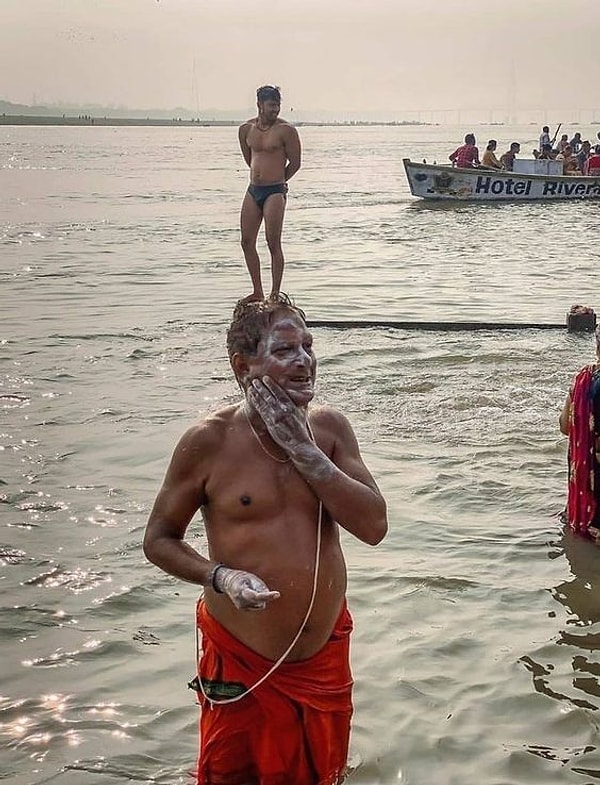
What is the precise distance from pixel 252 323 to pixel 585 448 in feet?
8.23

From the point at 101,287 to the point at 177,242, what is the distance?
216 inches

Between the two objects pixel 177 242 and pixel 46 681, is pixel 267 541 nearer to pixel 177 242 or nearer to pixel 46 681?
pixel 46 681

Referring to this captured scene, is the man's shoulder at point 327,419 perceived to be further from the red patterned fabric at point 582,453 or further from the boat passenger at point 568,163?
the boat passenger at point 568,163

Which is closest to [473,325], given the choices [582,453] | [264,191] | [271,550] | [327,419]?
[264,191]

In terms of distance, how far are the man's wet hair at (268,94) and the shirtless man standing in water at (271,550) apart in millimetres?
6939

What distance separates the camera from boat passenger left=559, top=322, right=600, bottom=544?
483cm

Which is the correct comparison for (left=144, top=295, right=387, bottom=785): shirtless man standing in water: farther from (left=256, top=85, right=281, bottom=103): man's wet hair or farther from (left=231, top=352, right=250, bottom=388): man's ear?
(left=256, top=85, right=281, bottom=103): man's wet hair

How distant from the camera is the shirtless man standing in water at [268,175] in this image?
32.3ft

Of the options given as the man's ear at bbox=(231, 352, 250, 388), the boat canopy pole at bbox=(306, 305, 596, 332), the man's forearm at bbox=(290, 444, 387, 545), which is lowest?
the boat canopy pole at bbox=(306, 305, 596, 332)

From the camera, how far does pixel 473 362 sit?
8.75 m

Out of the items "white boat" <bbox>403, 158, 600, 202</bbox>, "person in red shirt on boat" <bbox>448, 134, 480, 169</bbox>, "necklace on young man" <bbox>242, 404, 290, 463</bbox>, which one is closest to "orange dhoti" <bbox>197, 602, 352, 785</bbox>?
"necklace on young man" <bbox>242, 404, 290, 463</bbox>

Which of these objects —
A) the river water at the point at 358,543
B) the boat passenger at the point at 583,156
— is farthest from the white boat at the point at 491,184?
the river water at the point at 358,543

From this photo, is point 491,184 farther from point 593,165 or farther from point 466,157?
point 593,165

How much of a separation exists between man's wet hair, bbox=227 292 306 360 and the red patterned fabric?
2304 millimetres
